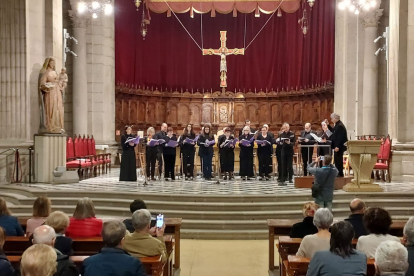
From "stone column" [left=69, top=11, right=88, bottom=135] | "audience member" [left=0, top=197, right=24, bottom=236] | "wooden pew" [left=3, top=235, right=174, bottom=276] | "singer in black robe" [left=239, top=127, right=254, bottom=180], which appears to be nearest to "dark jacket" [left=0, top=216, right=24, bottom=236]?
"audience member" [left=0, top=197, right=24, bottom=236]

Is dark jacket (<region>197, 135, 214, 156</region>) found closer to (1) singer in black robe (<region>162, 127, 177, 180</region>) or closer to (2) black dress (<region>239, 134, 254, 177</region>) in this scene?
(1) singer in black robe (<region>162, 127, 177, 180</region>)

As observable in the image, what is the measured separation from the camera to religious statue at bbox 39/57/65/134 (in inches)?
450

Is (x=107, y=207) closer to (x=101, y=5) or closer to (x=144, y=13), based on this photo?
(x=101, y=5)

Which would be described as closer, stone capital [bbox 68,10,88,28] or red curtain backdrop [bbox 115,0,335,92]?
stone capital [bbox 68,10,88,28]

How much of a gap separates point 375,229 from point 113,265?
201cm

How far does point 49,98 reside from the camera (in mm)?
11484

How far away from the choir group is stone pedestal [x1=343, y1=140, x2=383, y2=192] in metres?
1.14

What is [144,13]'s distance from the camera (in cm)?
1850

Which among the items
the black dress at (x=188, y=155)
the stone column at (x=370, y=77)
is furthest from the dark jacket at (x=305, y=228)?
the stone column at (x=370, y=77)

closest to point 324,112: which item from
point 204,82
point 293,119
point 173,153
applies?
point 293,119

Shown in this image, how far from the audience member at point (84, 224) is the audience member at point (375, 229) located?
8.12 ft

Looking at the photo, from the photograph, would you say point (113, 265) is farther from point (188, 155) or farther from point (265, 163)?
point (188, 155)

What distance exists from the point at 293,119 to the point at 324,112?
149 centimetres

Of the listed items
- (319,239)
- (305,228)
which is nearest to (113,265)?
(319,239)
